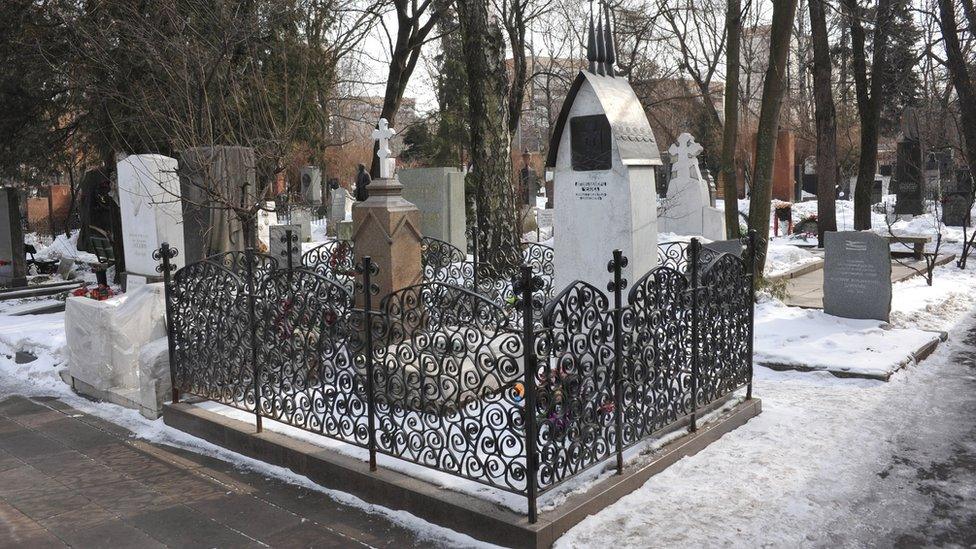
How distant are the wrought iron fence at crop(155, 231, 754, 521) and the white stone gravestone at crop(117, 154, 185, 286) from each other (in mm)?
4117

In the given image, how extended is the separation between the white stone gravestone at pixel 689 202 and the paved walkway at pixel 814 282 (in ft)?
11.5

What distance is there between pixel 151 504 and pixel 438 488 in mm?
1966

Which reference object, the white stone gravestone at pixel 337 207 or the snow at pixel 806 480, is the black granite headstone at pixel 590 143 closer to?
the snow at pixel 806 480

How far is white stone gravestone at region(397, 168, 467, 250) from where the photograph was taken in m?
13.9

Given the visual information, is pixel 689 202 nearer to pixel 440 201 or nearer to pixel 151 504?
pixel 440 201

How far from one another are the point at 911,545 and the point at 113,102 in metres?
14.4

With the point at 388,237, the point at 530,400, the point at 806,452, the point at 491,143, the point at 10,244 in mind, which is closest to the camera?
the point at 530,400

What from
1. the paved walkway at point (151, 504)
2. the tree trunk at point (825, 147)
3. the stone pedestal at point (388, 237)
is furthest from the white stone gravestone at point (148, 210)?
the tree trunk at point (825, 147)

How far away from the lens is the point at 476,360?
4273 millimetres

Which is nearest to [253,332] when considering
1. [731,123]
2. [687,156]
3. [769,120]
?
[769,120]

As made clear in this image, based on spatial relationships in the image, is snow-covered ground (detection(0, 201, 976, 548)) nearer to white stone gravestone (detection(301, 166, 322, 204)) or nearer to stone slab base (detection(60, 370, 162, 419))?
stone slab base (detection(60, 370, 162, 419))

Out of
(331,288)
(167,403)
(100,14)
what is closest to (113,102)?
(100,14)

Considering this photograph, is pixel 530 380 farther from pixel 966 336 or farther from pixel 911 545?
pixel 966 336

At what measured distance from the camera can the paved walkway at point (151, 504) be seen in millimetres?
4383
